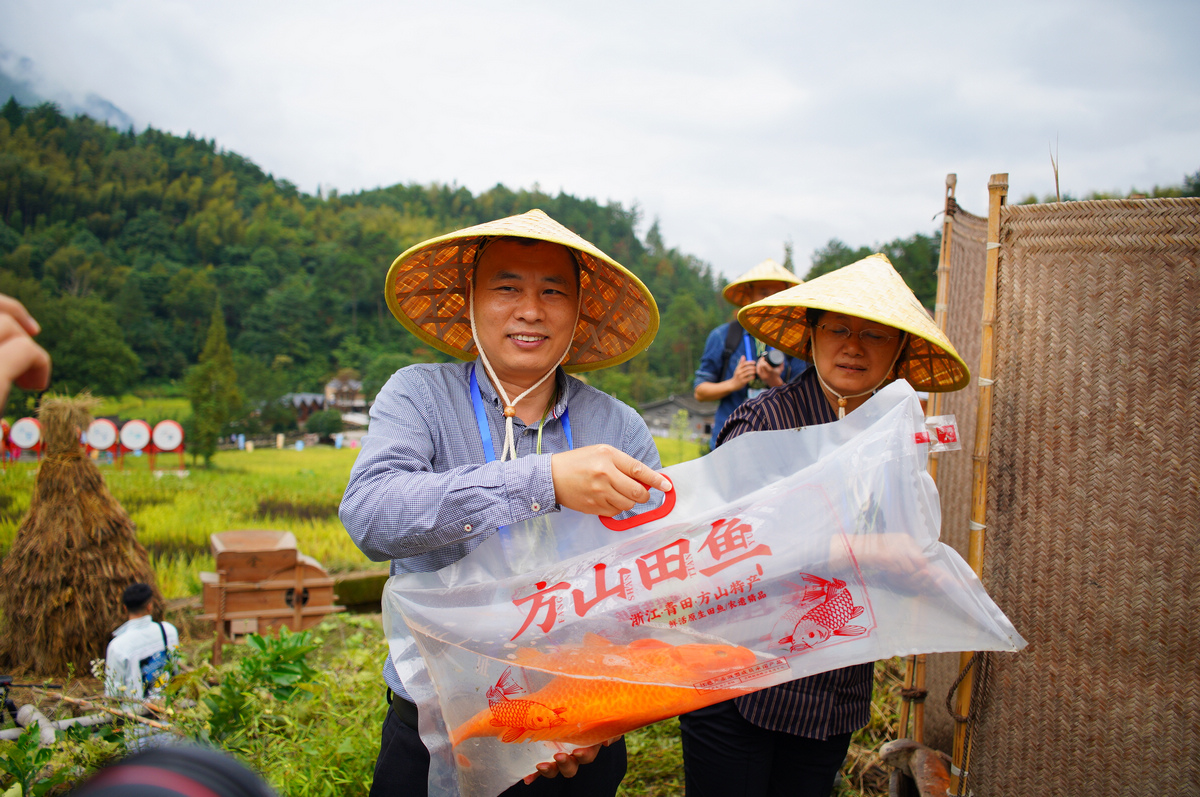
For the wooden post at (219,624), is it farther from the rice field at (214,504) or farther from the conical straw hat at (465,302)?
the conical straw hat at (465,302)

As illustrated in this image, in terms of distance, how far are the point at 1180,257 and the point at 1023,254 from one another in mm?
284

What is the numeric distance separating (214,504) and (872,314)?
6.53 meters

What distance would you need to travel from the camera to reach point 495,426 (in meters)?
1.33

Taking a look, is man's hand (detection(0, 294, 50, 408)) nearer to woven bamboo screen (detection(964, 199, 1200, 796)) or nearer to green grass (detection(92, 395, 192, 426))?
woven bamboo screen (detection(964, 199, 1200, 796))

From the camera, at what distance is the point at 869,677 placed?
59.5 inches

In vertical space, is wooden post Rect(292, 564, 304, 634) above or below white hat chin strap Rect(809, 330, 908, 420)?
below

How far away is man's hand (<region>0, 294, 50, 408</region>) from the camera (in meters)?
0.64

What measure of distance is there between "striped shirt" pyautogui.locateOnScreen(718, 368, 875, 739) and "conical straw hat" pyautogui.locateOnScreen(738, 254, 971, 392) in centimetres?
26

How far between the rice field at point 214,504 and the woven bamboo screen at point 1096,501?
5.46 meters

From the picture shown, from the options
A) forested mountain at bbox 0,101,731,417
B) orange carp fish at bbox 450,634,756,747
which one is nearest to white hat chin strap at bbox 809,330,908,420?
orange carp fish at bbox 450,634,756,747

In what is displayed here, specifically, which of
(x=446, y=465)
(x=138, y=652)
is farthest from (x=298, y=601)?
(x=446, y=465)

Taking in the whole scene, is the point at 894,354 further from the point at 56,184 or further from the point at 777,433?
the point at 56,184

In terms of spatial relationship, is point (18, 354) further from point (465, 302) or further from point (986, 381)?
point (986, 381)

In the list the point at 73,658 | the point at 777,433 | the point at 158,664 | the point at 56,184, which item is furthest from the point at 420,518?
the point at 56,184
